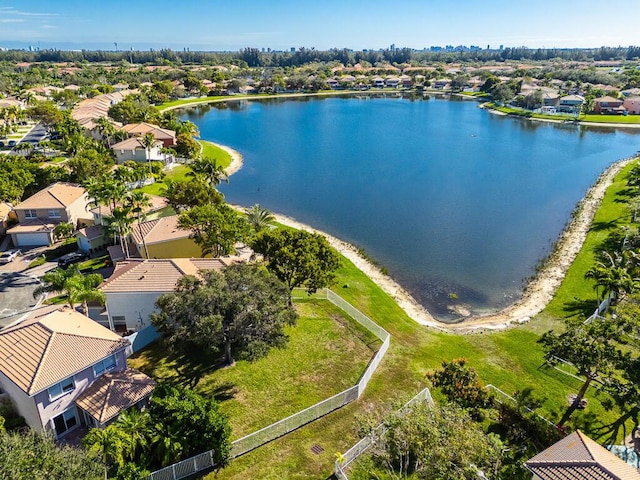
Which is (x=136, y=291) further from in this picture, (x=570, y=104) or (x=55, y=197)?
(x=570, y=104)

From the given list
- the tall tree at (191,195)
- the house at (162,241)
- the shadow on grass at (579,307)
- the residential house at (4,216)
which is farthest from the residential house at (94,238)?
the shadow on grass at (579,307)

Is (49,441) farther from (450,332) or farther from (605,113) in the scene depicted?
(605,113)

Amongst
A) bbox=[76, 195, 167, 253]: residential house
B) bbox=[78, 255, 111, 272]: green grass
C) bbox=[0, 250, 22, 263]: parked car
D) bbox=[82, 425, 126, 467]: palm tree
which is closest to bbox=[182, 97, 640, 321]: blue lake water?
bbox=[76, 195, 167, 253]: residential house

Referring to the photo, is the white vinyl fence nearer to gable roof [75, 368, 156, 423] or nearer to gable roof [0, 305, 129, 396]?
gable roof [75, 368, 156, 423]

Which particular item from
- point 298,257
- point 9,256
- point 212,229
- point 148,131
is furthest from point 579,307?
point 148,131

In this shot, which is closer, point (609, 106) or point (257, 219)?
point (257, 219)

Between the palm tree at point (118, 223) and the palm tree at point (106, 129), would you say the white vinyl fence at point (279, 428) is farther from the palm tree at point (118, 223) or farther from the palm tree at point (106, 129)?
the palm tree at point (106, 129)

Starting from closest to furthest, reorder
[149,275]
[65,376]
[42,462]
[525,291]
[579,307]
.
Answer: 1. [42,462]
2. [65,376]
3. [149,275]
4. [579,307]
5. [525,291]
